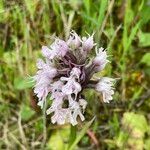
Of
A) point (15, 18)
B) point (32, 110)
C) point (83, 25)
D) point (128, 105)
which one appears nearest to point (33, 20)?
point (15, 18)

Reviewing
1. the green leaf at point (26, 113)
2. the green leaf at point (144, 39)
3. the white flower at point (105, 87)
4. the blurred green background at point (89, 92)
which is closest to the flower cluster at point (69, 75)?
the white flower at point (105, 87)

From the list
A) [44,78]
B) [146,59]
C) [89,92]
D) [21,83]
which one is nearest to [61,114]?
[44,78]

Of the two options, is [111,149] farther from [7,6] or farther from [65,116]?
[7,6]

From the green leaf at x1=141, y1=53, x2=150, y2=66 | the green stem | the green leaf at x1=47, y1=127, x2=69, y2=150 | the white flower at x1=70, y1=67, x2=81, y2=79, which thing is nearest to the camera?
the white flower at x1=70, y1=67, x2=81, y2=79

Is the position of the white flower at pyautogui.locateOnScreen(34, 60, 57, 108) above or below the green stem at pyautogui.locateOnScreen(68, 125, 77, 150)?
above

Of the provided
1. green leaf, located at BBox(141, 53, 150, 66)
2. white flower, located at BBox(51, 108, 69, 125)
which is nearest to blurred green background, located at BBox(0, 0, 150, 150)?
green leaf, located at BBox(141, 53, 150, 66)

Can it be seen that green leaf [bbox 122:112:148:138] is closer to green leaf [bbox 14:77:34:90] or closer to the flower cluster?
green leaf [bbox 14:77:34:90]

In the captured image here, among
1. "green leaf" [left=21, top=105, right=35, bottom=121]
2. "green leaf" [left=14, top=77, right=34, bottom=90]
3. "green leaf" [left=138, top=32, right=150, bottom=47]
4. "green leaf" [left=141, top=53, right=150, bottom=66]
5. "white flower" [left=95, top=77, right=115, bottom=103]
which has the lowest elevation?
"green leaf" [left=21, top=105, right=35, bottom=121]
